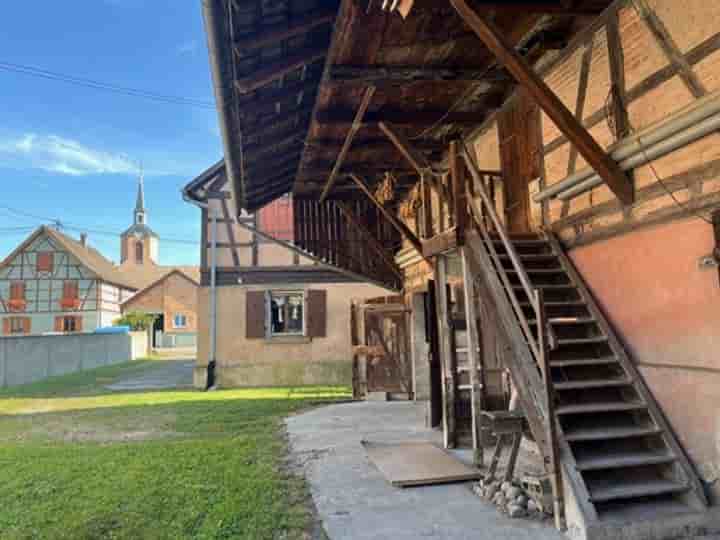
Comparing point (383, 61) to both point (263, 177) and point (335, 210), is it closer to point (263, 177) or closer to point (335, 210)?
point (263, 177)

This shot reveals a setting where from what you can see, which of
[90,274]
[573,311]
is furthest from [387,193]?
[90,274]

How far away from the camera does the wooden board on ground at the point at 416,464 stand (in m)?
4.36

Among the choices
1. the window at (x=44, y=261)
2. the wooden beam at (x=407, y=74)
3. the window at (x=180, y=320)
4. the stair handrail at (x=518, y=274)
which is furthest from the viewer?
the window at (x=180, y=320)

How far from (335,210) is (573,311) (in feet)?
20.7

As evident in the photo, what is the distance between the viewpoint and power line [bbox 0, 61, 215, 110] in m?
14.2

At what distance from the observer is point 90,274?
104 ft

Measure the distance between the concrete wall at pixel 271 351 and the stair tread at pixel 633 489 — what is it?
995cm

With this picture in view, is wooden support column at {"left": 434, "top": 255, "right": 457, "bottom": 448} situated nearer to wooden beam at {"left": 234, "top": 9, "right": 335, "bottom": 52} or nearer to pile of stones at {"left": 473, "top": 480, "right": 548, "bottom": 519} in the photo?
pile of stones at {"left": 473, "top": 480, "right": 548, "bottom": 519}

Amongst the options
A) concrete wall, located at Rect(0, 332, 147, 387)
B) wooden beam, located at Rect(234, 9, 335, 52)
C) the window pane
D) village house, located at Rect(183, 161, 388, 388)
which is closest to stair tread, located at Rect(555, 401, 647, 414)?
wooden beam, located at Rect(234, 9, 335, 52)

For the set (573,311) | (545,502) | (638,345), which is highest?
(573,311)

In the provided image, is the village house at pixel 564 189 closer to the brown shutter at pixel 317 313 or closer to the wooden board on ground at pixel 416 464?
the wooden board on ground at pixel 416 464

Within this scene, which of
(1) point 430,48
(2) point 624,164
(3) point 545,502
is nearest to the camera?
(3) point 545,502

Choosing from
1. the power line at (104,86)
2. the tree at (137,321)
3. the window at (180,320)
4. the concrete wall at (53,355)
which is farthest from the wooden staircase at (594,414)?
the window at (180,320)

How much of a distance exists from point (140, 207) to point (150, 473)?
199 ft
